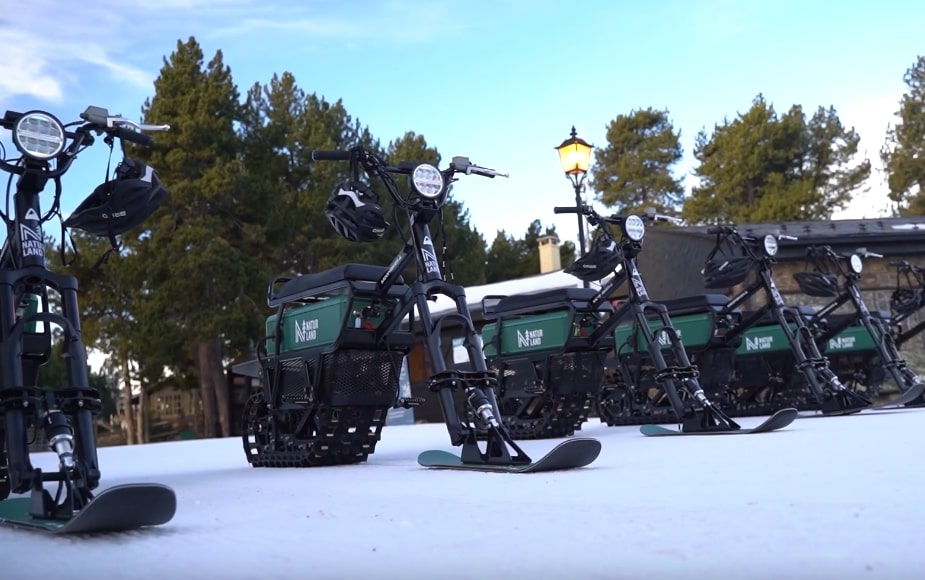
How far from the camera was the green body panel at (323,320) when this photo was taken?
Result: 5191 millimetres

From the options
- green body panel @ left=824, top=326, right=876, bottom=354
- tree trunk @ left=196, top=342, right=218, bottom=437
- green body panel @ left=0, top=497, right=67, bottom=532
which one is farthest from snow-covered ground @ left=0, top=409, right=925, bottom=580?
tree trunk @ left=196, top=342, right=218, bottom=437

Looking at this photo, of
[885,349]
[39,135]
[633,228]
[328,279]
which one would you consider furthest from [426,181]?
[885,349]

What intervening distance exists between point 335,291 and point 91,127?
80.7 inches

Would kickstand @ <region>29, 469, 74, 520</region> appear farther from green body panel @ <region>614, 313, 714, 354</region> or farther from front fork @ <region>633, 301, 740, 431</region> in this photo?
green body panel @ <region>614, 313, 714, 354</region>

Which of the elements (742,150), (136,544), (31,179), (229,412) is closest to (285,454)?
(31,179)

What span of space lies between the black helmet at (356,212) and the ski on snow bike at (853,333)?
6.10m

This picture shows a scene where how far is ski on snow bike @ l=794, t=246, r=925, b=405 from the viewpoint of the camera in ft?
29.8

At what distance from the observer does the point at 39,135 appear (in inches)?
132

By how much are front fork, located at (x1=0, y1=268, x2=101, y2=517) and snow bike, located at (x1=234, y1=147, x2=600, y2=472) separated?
Answer: 167 cm

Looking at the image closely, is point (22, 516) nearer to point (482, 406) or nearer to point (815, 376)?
point (482, 406)

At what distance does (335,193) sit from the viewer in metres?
4.89

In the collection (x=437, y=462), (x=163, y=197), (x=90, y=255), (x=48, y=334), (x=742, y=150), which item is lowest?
(x=437, y=462)

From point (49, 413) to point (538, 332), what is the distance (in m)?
5.06

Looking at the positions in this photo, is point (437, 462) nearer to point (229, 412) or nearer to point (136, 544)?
point (136, 544)
